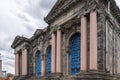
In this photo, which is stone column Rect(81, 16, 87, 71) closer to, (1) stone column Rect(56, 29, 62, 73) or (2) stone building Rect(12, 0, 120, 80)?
(2) stone building Rect(12, 0, 120, 80)

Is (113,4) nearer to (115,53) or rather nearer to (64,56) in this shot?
(115,53)

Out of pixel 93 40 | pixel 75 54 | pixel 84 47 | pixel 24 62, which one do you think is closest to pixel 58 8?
pixel 75 54

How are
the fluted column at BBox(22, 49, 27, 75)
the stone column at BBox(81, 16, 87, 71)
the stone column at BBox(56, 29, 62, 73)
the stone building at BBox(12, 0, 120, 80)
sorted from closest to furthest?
the stone building at BBox(12, 0, 120, 80), the stone column at BBox(81, 16, 87, 71), the stone column at BBox(56, 29, 62, 73), the fluted column at BBox(22, 49, 27, 75)

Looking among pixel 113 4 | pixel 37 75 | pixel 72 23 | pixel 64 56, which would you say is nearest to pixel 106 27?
pixel 113 4

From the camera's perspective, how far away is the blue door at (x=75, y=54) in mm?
18461

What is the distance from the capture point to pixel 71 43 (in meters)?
19.4

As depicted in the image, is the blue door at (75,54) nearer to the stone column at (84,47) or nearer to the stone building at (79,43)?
the stone building at (79,43)

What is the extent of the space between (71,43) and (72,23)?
183 centimetres

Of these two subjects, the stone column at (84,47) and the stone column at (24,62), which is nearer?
the stone column at (84,47)

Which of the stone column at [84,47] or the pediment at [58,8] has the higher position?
the pediment at [58,8]

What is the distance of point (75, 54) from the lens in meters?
18.8

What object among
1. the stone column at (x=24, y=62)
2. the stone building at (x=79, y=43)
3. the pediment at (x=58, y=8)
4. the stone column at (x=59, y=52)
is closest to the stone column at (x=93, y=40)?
the stone building at (x=79, y=43)

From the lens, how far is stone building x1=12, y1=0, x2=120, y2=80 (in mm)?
15320

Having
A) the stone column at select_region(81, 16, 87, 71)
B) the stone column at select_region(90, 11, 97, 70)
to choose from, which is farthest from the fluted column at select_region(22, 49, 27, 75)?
the stone column at select_region(90, 11, 97, 70)
